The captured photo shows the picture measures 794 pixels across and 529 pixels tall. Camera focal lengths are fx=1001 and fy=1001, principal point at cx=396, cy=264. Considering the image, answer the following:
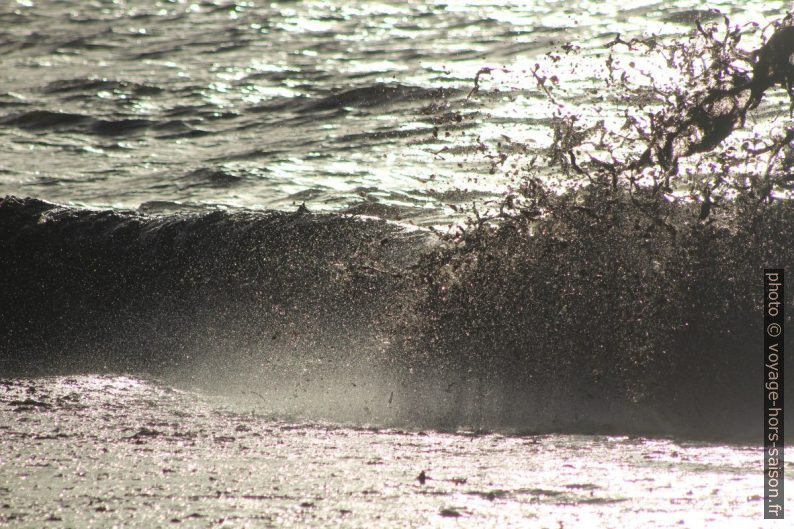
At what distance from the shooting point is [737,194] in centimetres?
686

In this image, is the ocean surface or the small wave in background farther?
the small wave in background

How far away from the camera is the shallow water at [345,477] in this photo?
3.68 metres

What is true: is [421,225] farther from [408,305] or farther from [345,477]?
[345,477]

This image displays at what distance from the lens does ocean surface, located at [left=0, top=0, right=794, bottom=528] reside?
4.30 meters

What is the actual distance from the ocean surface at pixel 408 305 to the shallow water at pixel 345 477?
0.02 meters

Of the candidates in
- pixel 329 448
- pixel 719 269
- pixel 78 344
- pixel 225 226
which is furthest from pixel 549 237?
pixel 78 344

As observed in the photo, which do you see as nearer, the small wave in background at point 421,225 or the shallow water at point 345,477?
the shallow water at point 345,477

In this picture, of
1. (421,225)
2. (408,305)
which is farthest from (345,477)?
(421,225)

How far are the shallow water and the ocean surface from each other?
2cm

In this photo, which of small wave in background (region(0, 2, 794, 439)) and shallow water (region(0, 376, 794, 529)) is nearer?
shallow water (region(0, 376, 794, 529))

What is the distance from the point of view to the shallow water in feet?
12.1

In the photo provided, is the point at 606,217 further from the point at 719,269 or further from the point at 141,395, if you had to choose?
the point at 141,395

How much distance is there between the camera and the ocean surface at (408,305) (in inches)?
169

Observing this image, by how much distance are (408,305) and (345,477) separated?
3152 millimetres
